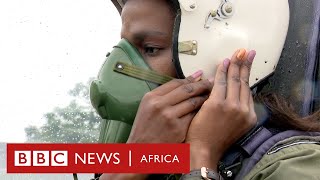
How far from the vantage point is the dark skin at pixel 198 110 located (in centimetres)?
182

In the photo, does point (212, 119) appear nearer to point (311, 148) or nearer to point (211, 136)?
point (211, 136)

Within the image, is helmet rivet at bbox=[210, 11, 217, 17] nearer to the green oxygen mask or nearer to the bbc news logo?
the green oxygen mask

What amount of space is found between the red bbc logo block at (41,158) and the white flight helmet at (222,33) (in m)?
0.51

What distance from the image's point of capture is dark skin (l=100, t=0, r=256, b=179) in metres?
1.82

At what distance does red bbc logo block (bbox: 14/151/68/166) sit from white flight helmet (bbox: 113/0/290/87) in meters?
0.51

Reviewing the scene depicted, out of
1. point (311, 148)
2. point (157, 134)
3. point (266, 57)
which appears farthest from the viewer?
point (266, 57)

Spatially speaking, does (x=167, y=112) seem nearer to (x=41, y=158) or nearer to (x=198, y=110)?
(x=198, y=110)

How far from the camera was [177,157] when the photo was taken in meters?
1.76

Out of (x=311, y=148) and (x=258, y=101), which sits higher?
(x=258, y=101)

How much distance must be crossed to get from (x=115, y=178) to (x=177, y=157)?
0.27 meters

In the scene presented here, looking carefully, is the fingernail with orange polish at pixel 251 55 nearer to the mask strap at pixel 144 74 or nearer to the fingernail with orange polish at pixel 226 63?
the fingernail with orange polish at pixel 226 63

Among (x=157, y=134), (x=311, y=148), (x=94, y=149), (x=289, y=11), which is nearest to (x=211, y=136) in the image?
(x=157, y=134)

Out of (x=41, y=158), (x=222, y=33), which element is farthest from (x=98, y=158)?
(x=222, y=33)

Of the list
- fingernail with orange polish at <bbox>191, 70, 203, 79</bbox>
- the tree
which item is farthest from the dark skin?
the tree
